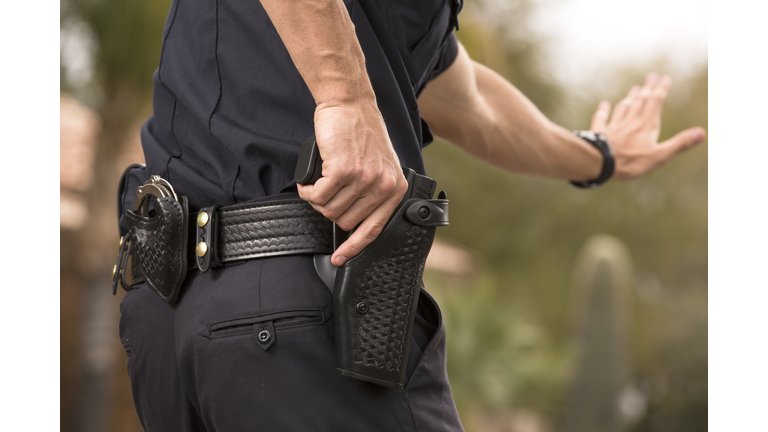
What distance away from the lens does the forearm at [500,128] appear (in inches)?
61.5

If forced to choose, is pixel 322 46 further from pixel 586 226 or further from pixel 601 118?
pixel 586 226

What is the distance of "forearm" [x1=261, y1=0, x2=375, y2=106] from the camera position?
874 mm

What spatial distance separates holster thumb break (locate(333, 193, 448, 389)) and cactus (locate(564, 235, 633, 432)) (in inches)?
455

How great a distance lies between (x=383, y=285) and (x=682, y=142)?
1.31 metres

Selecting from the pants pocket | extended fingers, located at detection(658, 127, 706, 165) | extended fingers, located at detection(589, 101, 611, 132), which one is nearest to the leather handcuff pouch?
the pants pocket

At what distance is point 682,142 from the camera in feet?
6.21

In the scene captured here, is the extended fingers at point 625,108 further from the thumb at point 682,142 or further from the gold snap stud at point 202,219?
the gold snap stud at point 202,219

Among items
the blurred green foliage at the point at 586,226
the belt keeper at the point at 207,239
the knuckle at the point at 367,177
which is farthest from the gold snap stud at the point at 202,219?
the blurred green foliage at the point at 586,226

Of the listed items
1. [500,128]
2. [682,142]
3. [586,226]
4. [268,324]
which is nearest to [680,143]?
[682,142]

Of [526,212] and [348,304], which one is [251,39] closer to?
[348,304]

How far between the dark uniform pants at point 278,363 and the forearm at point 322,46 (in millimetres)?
238

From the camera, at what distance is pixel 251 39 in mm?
979

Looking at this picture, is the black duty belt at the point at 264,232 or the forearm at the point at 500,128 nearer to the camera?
the black duty belt at the point at 264,232

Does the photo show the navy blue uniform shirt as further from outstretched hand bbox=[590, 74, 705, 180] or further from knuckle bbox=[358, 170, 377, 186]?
outstretched hand bbox=[590, 74, 705, 180]
